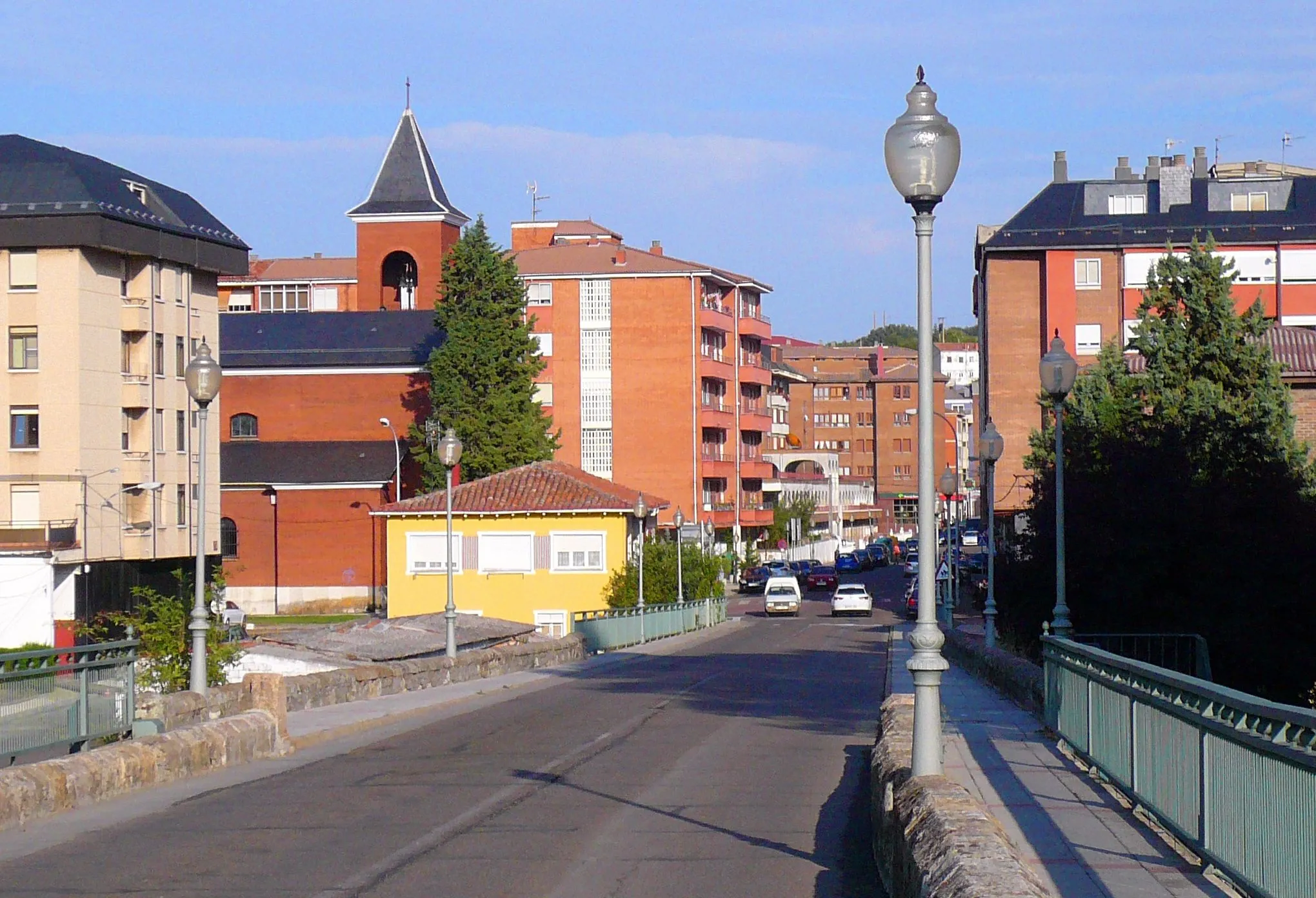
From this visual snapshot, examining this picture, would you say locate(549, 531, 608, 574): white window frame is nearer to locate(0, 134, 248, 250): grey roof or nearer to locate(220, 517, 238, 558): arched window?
locate(0, 134, 248, 250): grey roof

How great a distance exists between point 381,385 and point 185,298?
22.6m

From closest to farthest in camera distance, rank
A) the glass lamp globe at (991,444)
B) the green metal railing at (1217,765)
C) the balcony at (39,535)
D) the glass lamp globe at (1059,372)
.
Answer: the green metal railing at (1217,765) → the glass lamp globe at (1059,372) → the glass lamp globe at (991,444) → the balcony at (39,535)

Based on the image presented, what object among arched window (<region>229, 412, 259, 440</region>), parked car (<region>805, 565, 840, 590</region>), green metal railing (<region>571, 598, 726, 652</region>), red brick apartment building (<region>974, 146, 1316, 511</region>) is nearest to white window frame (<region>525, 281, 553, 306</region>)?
arched window (<region>229, 412, 259, 440</region>)

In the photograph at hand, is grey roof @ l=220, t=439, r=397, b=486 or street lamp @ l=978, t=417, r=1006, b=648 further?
grey roof @ l=220, t=439, r=397, b=486

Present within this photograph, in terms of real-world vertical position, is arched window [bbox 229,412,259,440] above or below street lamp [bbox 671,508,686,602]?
above

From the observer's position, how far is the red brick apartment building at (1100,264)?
74.3m

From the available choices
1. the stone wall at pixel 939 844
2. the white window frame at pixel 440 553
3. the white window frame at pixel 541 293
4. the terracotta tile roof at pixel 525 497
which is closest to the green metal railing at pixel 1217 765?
the stone wall at pixel 939 844

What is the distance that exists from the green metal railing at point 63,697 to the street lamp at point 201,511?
1.71m

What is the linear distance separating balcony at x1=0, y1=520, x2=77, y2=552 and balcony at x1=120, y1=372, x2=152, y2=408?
5.79 meters

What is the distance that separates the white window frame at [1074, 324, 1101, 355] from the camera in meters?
74.4

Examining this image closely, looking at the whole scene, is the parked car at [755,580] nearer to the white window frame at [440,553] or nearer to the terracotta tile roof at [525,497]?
the terracotta tile roof at [525,497]

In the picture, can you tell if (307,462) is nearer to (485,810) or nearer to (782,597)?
(782,597)

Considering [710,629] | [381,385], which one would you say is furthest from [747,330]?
[710,629]

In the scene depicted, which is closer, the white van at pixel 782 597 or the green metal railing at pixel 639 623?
the green metal railing at pixel 639 623
